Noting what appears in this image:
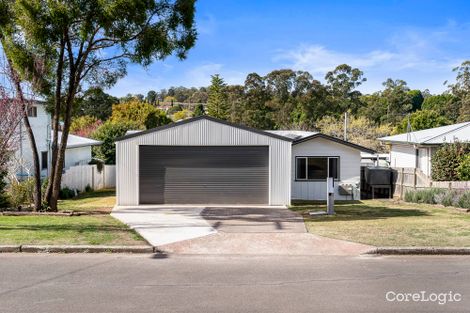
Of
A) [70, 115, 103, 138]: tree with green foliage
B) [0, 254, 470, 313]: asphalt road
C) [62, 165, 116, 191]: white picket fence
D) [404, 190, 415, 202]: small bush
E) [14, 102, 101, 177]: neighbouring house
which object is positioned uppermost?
[70, 115, 103, 138]: tree with green foliage

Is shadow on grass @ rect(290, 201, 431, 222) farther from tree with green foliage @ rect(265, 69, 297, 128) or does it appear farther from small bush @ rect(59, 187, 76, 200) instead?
tree with green foliage @ rect(265, 69, 297, 128)

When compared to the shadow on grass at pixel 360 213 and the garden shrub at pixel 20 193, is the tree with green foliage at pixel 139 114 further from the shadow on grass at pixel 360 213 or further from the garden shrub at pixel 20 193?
the shadow on grass at pixel 360 213

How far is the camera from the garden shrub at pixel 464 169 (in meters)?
20.6

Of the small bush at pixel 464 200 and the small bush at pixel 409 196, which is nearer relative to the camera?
the small bush at pixel 464 200

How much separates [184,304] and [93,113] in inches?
2351

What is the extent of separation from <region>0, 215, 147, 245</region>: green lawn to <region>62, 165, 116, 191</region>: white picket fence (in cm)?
954

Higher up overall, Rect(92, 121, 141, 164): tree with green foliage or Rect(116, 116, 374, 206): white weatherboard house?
Rect(92, 121, 141, 164): tree with green foliage

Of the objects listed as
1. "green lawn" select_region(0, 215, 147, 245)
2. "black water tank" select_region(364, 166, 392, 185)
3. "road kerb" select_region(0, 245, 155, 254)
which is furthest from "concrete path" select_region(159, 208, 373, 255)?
"black water tank" select_region(364, 166, 392, 185)

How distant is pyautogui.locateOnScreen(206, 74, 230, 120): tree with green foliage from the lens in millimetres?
56688

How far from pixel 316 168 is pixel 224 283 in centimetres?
1429

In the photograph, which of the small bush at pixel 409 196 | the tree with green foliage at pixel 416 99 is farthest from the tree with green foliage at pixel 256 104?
the tree with green foliage at pixel 416 99

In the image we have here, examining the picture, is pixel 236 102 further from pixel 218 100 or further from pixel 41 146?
pixel 41 146

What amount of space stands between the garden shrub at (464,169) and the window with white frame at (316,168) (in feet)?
17.9

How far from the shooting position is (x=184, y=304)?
21.0ft
